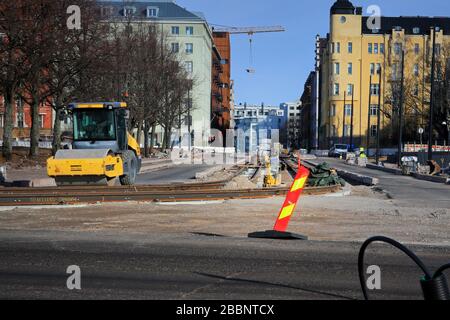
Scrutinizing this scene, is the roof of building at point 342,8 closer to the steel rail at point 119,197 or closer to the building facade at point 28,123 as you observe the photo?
the building facade at point 28,123

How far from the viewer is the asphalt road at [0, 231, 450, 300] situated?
22.3ft

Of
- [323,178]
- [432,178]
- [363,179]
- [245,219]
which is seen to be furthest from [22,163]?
[245,219]

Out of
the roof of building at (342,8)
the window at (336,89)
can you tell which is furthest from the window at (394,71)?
the roof of building at (342,8)

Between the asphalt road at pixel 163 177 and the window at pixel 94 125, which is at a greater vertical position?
the window at pixel 94 125

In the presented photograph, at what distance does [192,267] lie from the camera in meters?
8.28

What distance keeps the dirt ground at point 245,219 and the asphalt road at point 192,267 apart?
55.7 inches

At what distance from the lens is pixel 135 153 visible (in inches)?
1030

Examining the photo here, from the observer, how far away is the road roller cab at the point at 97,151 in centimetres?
2036

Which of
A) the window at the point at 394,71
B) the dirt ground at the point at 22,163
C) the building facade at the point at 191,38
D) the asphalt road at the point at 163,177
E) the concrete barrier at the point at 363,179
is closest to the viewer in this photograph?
the concrete barrier at the point at 363,179

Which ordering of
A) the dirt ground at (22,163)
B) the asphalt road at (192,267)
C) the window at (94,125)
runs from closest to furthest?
the asphalt road at (192,267), the window at (94,125), the dirt ground at (22,163)

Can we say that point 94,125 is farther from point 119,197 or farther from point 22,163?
point 22,163

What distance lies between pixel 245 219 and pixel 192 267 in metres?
6.12
